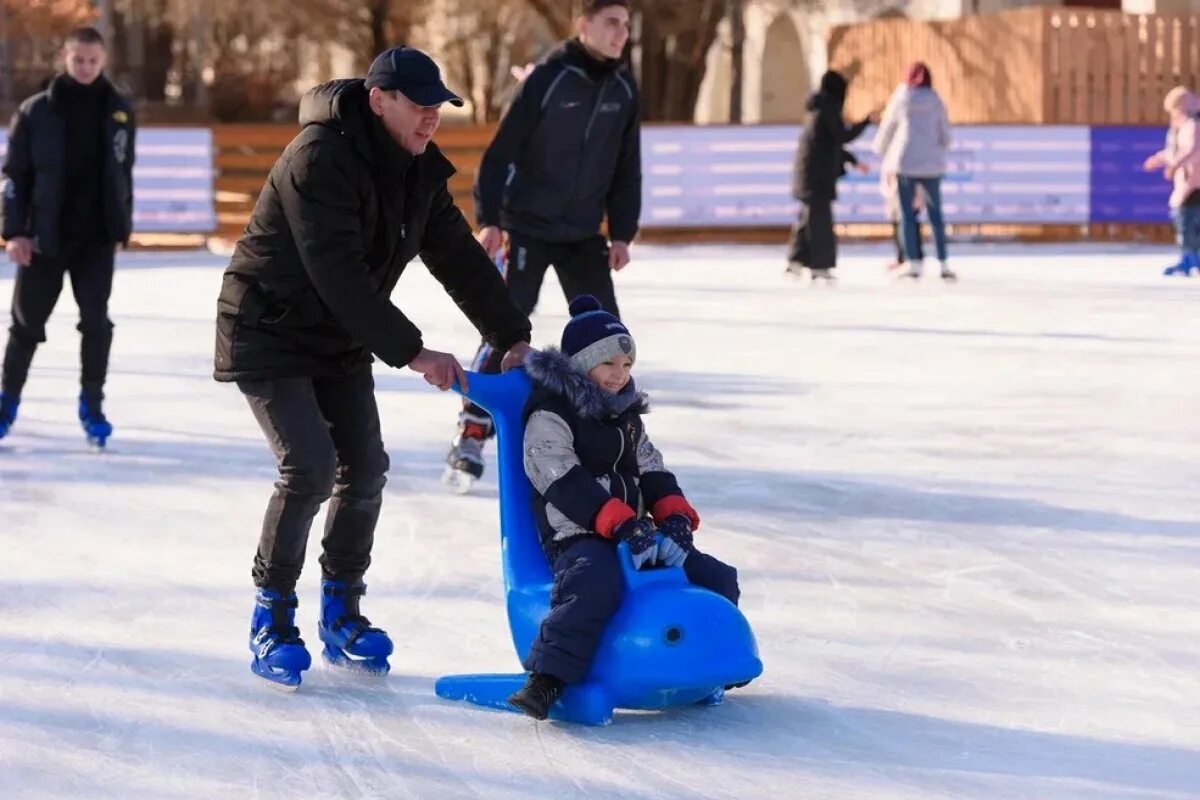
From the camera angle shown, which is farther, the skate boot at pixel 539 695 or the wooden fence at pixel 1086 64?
the wooden fence at pixel 1086 64

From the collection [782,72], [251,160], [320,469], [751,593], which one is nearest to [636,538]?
[320,469]

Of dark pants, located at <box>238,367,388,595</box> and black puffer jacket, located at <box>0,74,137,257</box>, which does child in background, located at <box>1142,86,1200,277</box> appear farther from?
dark pants, located at <box>238,367,388,595</box>

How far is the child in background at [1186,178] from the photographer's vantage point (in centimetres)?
1576

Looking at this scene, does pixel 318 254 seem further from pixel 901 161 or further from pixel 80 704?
pixel 901 161

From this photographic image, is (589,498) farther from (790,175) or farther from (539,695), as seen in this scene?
(790,175)

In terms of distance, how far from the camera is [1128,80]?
2269cm

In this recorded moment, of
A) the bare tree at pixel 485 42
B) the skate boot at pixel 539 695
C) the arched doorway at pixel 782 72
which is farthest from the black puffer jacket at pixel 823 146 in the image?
the arched doorway at pixel 782 72

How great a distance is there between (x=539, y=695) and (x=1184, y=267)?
1261cm

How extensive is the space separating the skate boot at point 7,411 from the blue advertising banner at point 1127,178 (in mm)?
13390

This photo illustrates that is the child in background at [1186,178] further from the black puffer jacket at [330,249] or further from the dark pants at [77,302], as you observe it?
the black puffer jacket at [330,249]

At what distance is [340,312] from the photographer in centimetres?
417

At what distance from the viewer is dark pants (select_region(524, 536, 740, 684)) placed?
4.02 m

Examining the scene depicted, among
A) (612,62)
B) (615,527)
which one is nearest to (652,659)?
(615,527)

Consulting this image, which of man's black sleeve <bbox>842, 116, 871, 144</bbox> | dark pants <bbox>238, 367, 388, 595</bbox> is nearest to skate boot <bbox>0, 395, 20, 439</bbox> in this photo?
dark pants <bbox>238, 367, 388, 595</bbox>
